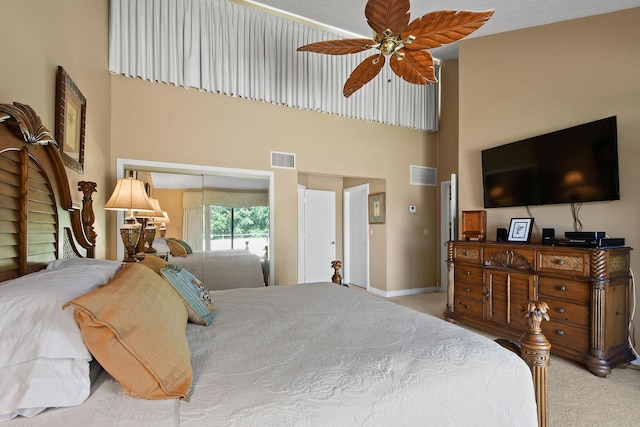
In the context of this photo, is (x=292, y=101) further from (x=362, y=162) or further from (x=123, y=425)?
(x=123, y=425)

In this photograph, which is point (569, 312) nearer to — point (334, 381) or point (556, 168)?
point (556, 168)

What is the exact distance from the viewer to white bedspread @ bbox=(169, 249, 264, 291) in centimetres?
377

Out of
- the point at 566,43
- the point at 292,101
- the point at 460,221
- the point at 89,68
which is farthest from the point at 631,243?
the point at 89,68

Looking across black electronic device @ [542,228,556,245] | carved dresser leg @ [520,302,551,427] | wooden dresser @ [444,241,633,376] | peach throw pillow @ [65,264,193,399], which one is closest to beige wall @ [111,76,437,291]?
wooden dresser @ [444,241,633,376]

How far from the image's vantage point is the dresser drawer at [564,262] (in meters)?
2.58

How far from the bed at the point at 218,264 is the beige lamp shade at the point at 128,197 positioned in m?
1.07

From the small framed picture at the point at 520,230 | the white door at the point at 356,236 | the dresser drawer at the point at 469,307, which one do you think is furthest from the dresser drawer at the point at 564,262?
the white door at the point at 356,236

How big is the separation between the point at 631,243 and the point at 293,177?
3604 mm

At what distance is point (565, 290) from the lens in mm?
2711

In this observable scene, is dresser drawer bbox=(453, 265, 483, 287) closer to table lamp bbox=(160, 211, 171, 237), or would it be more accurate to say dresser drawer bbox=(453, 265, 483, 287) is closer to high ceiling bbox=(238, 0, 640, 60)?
high ceiling bbox=(238, 0, 640, 60)

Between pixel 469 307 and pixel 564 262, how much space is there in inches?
44.7

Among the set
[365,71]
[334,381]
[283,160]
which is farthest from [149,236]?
[334,381]

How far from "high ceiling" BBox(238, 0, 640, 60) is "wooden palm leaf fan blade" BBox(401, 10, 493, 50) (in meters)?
1.35

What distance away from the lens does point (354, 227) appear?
602 cm
